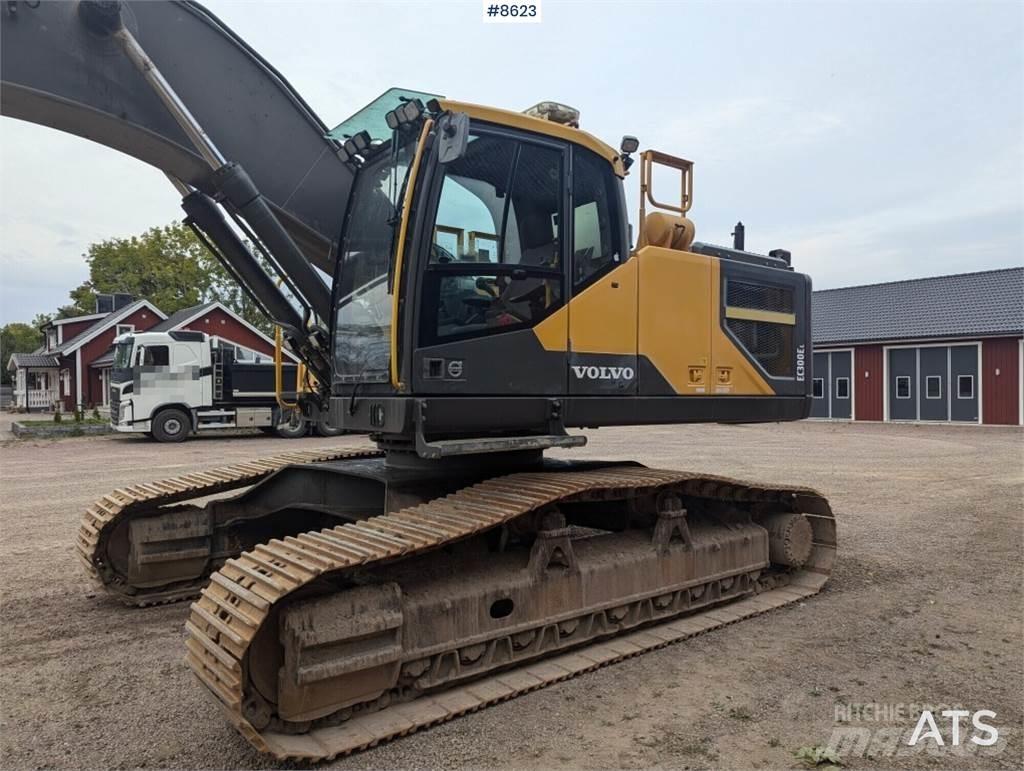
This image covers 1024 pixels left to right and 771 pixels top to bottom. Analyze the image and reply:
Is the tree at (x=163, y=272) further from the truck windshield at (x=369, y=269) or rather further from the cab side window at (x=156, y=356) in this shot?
the truck windshield at (x=369, y=269)

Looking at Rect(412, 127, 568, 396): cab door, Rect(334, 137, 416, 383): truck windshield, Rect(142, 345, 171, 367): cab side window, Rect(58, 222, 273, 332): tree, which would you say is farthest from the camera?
Rect(58, 222, 273, 332): tree

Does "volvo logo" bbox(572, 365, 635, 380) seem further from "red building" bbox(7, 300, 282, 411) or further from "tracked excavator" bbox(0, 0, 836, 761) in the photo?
"red building" bbox(7, 300, 282, 411)

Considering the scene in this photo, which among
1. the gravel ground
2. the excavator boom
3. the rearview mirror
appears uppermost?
the excavator boom

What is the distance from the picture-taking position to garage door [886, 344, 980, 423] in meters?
26.1

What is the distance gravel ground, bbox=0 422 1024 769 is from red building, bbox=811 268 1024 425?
Result: 19771 millimetres

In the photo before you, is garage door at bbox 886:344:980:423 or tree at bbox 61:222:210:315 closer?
garage door at bbox 886:344:980:423

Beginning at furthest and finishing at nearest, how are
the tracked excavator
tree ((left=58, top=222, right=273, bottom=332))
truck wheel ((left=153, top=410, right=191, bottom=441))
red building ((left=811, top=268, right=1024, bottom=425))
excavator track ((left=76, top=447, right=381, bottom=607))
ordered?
tree ((left=58, top=222, right=273, bottom=332)), red building ((left=811, top=268, right=1024, bottom=425)), truck wheel ((left=153, top=410, right=191, bottom=441)), excavator track ((left=76, top=447, right=381, bottom=607)), the tracked excavator

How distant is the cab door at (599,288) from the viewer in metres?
4.86

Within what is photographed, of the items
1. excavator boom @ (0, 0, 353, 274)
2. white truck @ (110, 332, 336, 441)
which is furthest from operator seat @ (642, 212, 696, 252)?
white truck @ (110, 332, 336, 441)

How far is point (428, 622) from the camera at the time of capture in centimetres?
399

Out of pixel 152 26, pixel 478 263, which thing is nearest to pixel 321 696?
pixel 478 263

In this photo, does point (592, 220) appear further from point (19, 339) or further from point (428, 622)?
point (19, 339)

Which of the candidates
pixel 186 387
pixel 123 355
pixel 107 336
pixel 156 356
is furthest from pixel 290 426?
pixel 107 336

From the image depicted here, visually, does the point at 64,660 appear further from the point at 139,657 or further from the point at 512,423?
the point at 512,423
